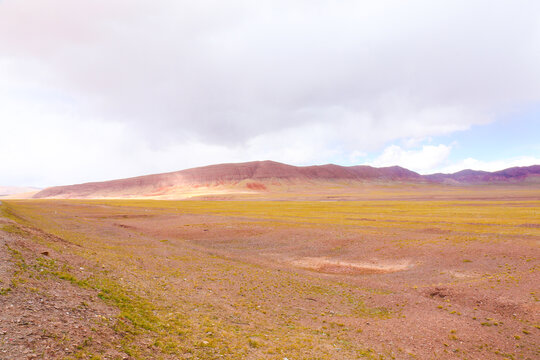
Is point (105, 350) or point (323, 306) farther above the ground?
point (105, 350)

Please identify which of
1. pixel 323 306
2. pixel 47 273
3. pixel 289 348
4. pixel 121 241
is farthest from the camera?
pixel 121 241

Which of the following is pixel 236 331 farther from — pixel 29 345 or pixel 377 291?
pixel 377 291

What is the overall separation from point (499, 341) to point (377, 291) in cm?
725

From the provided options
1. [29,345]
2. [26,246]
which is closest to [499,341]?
[29,345]

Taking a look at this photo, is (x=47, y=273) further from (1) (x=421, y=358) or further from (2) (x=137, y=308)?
(1) (x=421, y=358)

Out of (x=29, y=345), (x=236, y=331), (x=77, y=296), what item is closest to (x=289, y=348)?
(x=236, y=331)

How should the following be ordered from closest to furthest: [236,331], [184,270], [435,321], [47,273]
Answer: [236,331] < [47,273] < [435,321] < [184,270]

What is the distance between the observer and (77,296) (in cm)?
1163

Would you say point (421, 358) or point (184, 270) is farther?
point (184, 270)

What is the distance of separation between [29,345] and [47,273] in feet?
23.8

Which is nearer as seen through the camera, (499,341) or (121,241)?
(499,341)

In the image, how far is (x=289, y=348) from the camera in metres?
11.0

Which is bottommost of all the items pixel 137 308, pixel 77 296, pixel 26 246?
pixel 137 308

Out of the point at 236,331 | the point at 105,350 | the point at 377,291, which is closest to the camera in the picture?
the point at 105,350
